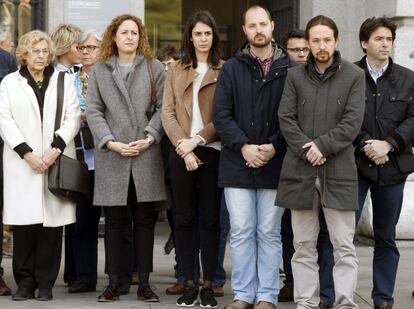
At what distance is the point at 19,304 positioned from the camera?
805cm

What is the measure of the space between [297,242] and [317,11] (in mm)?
5091

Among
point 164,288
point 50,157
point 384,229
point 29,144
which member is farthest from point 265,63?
point 164,288

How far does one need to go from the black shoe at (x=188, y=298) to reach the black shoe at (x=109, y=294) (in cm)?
49

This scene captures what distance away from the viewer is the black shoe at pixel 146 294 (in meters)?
8.16

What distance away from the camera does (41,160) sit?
8086mm

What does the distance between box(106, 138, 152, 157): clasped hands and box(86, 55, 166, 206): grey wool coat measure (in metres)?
0.06

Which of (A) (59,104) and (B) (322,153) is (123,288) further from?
(B) (322,153)

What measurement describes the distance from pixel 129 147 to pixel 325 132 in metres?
1.54

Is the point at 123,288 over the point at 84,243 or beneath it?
beneath

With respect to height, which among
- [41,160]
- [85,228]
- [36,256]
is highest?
[41,160]

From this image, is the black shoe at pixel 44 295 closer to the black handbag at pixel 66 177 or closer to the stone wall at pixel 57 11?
the black handbag at pixel 66 177

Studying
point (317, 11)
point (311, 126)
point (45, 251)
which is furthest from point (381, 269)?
Result: point (317, 11)

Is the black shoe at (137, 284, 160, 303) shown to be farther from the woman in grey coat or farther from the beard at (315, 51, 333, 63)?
the beard at (315, 51, 333, 63)

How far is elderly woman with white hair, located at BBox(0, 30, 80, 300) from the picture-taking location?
8.12 m
